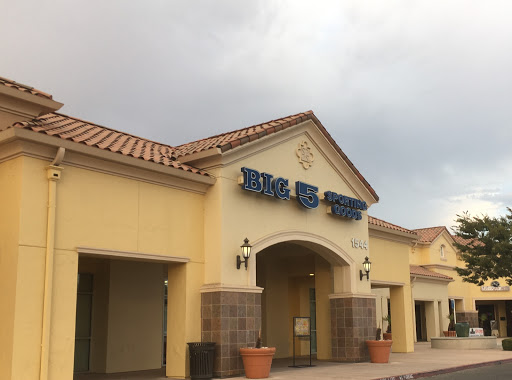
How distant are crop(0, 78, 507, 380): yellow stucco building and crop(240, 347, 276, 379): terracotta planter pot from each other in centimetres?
40

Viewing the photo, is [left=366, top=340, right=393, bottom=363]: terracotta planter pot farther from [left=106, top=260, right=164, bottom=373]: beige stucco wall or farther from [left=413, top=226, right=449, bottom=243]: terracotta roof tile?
[left=413, top=226, right=449, bottom=243]: terracotta roof tile

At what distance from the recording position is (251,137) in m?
16.5

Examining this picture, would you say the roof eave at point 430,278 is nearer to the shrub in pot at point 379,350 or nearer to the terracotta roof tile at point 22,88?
the shrub in pot at point 379,350

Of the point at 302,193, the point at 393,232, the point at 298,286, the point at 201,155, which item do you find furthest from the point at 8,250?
the point at 393,232

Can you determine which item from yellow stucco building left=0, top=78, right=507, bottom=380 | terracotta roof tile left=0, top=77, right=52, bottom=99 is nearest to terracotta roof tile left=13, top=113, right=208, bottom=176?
yellow stucco building left=0, top=78, right=507, bottom=380

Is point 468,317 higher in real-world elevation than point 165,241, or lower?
lower

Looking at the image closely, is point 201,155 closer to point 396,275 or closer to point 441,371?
point 441,371

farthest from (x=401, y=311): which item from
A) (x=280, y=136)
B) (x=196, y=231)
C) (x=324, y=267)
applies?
(x=196, y=231)

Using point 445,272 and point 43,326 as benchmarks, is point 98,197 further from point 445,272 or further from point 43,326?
point 445,272

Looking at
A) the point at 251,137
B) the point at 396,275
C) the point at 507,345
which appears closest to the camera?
the point at 251,137

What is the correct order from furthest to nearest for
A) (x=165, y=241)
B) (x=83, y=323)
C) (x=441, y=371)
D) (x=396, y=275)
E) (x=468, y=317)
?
(x=468, y=317) → (x=396, y=275) → (x=441, y=371) → (x=83, y=323) → (x=165, y=241)

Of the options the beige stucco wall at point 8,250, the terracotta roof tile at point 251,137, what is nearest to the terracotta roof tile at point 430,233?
the terracotta roof tile at point 251,137

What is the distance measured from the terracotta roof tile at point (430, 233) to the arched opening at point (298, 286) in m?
17.9

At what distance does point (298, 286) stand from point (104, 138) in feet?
38.5
